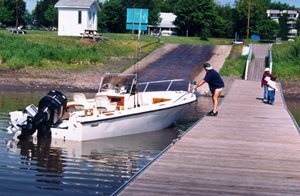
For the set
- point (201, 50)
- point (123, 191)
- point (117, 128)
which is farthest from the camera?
point (201, 50)

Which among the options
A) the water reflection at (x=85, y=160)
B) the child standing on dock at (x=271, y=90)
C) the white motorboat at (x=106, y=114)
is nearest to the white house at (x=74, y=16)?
the white motorboat at (x=106, y=114)

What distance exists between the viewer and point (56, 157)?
48.0 ft

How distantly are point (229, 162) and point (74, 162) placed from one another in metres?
4.74

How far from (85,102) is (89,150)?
2.76 metres

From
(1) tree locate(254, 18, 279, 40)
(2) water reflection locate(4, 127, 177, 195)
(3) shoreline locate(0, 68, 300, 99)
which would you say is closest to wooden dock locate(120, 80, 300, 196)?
(2) water reflection locate(4, 127, 177, 195)

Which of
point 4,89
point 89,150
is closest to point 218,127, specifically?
point 89,150

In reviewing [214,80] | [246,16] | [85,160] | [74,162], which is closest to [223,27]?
[246,16]

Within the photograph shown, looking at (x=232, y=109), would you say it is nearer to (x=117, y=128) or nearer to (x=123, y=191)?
(x=117, y=128)

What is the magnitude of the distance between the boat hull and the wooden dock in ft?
8.08

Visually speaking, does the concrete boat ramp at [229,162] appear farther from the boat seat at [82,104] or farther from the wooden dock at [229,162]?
the boat seat at [82,104]

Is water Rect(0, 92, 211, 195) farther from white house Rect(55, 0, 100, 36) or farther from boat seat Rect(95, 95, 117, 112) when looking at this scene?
white house Rect(55, 0, 100, 36)

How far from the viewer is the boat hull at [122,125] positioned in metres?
16.5

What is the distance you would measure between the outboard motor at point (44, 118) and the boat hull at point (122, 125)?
0.80 feet

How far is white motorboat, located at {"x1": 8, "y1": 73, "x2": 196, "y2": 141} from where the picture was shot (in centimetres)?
1636
